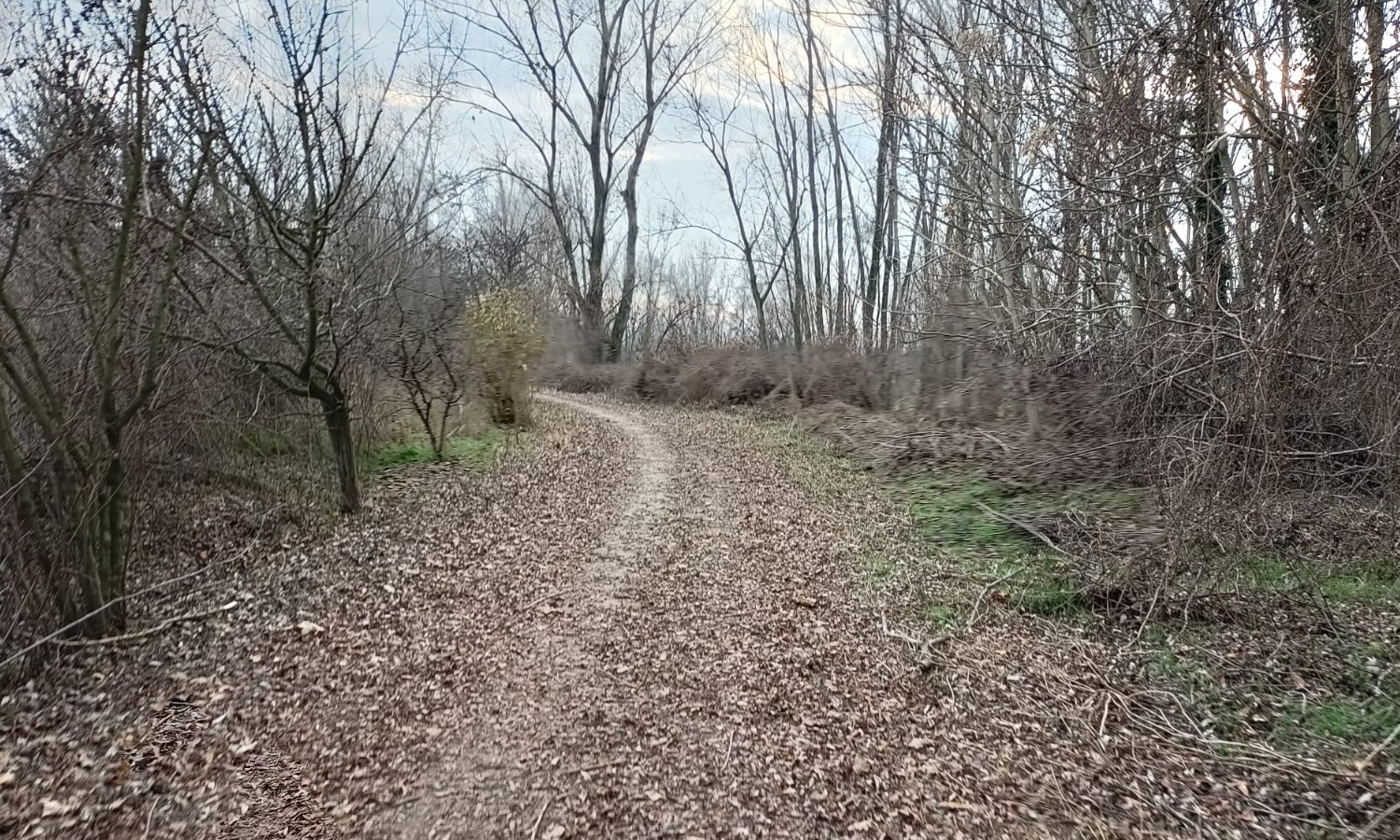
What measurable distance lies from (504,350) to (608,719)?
9417mm

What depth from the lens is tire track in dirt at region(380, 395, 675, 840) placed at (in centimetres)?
377

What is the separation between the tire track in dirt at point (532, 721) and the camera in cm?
377

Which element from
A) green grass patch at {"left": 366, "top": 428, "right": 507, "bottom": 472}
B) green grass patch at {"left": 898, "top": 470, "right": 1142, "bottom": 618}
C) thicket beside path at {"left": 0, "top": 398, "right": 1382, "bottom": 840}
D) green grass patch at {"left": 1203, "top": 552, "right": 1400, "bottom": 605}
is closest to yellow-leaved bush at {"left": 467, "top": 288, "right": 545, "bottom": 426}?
green grass patch at {"left": 366, "top": 428, "right": 507, "bottom": 472}

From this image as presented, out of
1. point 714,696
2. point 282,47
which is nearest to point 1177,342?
point 714,696

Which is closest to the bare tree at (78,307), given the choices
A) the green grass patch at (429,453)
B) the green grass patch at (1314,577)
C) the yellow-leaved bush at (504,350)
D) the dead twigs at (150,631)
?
the dead twigs at (150,631)

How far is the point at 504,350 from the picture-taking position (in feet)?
43.2

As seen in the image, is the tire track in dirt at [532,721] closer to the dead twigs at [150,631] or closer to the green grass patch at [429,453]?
the dead twigs at [150,631]

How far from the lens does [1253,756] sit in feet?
13.6

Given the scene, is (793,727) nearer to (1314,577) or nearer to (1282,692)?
(1282,692)

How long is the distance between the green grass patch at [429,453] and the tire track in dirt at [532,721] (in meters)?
4.36

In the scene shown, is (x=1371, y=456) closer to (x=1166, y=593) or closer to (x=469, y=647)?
(x=1166, y=593)

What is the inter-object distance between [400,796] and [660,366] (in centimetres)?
1745

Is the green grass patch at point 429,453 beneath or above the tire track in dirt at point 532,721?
above

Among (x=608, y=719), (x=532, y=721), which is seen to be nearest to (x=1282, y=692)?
(x=608, y=719)
